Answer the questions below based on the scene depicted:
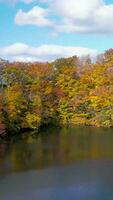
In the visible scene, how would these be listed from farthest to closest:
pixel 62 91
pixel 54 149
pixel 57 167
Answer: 1. pixel 62 91
2. pixel 54 149
3. pixel 57 167

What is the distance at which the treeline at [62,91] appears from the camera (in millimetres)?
36375

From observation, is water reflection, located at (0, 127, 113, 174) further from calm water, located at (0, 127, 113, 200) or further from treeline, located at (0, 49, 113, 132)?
treeline, located at (0, 49, 113, 132)

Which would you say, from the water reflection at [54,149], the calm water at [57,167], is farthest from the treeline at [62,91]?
the calm water at [57,167]

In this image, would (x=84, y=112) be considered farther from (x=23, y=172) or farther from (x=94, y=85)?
(x=23, y=172)

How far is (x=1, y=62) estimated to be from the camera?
3694cm

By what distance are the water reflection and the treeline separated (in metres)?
2.79

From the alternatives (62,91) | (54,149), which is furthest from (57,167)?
(62,91)

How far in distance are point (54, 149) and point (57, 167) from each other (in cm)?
521

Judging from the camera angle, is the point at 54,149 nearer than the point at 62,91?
Yes

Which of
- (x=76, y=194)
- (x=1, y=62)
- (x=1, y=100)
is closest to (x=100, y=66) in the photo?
(x=1, y=62)

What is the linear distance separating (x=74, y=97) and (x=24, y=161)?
18.1m

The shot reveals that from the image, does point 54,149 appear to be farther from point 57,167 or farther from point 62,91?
point 62,91

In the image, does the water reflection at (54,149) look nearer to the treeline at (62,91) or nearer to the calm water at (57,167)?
the calm water at (57,167)

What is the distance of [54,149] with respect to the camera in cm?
2759
